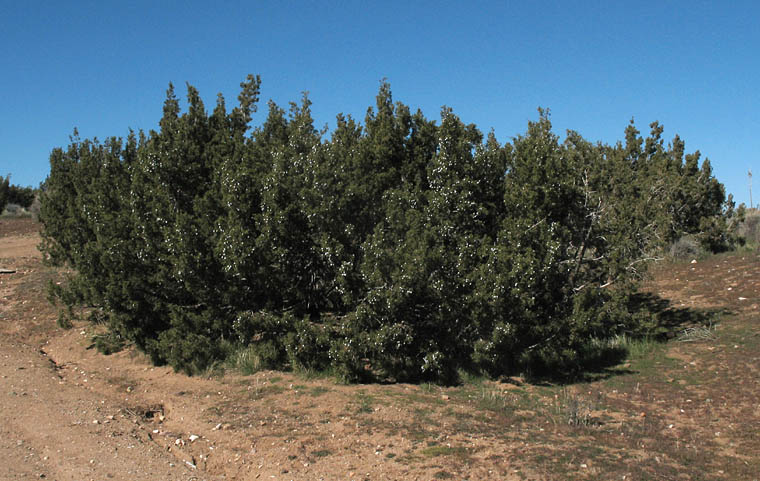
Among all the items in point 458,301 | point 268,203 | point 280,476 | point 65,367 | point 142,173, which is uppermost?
point 142,173

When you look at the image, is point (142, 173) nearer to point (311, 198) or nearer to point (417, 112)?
point (311, 198)

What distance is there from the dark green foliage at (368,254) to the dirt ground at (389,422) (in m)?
0.62

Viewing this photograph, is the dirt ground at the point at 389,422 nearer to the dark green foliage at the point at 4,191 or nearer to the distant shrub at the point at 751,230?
the distant shrub at the point at 751,230

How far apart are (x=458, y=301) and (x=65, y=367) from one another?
7.42 metres

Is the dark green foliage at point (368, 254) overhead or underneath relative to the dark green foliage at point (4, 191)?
underneath

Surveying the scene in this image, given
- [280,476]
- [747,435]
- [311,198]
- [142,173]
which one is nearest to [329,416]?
[280,476]

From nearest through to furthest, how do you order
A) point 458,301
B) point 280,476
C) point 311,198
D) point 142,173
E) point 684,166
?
point 280,476, point 458,301, point 311,198, point 142,173, point 684,166

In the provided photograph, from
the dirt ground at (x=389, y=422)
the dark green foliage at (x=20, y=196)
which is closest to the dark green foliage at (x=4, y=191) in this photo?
the dark green foliage at (x=20, y=196)

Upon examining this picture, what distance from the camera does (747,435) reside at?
23.8 feet

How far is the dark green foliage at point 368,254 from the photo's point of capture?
9.42 metres

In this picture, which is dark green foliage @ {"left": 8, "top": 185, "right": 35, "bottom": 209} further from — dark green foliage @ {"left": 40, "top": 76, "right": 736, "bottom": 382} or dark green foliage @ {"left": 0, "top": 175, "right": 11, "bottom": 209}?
dark green foliage @ {"left": 40, "top": 76, "right": 736, "bottom": 382}

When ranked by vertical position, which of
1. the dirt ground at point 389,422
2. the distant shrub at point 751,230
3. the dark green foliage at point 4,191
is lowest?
the dirt ground at point 389,422

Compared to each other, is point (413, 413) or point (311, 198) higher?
point (311, 198)

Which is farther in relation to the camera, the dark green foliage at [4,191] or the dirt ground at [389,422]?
the dark green foliage at [4,191]
